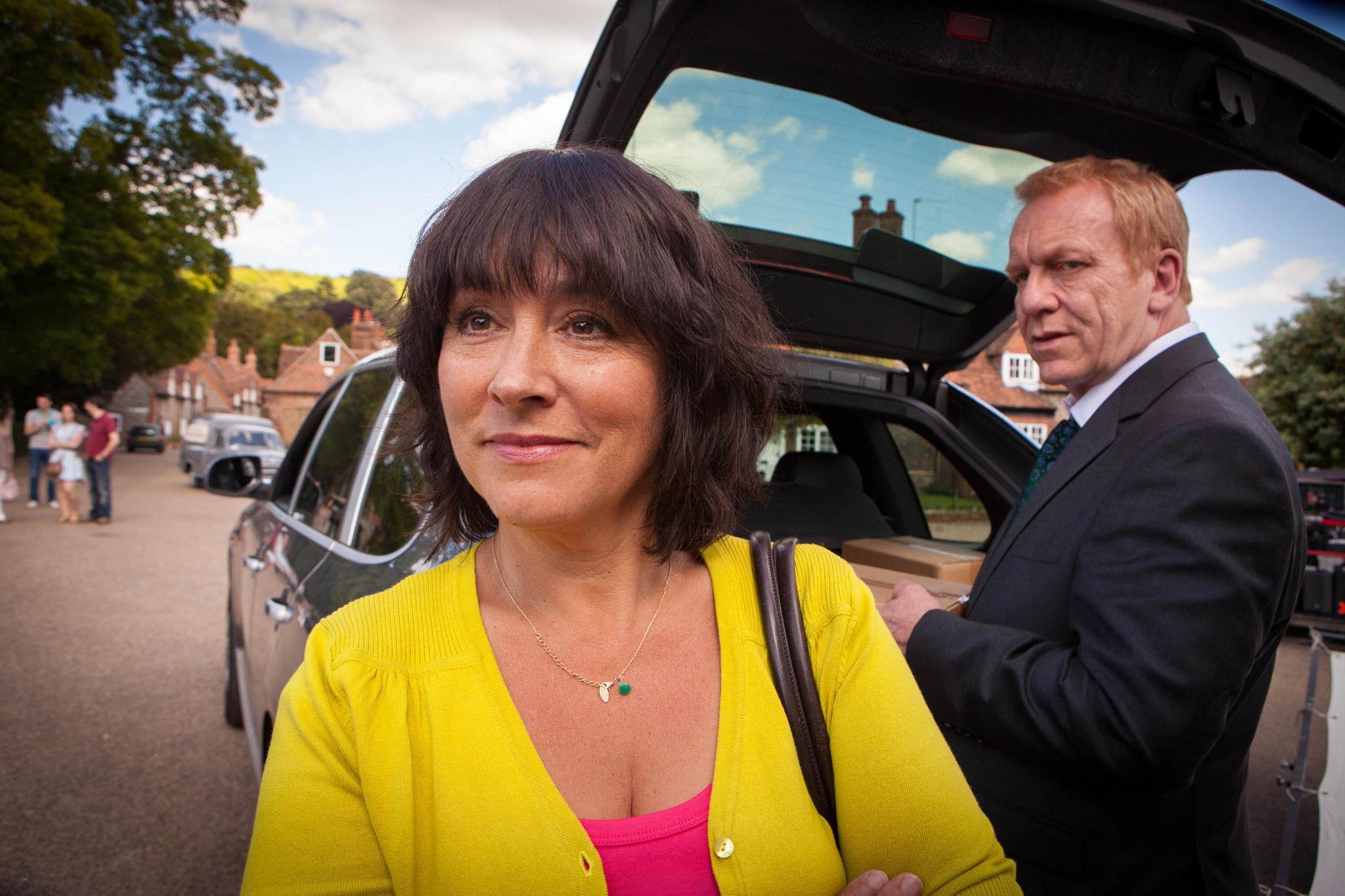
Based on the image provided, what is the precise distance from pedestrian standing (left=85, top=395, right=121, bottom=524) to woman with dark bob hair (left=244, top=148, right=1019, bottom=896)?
14830 mm

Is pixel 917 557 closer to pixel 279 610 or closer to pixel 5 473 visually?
pixel 279 610

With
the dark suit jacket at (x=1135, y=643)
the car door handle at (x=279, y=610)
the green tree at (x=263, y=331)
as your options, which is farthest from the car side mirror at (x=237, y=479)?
the green tree at (x=263, y=331)

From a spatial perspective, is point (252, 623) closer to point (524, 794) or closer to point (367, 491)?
point (367, 491)

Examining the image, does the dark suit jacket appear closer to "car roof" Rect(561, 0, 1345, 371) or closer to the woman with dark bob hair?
the woman with dark bob hair

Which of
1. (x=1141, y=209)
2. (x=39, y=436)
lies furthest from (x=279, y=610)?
(x=39, y=436)

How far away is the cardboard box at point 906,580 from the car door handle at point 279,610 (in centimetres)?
181

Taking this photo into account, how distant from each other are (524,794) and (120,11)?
27.8m

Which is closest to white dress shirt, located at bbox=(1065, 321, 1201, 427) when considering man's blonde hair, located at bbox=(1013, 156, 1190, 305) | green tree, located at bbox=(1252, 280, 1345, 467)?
man's blonde hair, located at bbox=(1013, 156, 1190, 305)

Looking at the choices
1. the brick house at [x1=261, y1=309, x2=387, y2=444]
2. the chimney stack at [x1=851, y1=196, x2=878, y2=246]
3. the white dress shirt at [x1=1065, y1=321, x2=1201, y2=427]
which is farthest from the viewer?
the brick house at [x1=261, y1=309, x2=387, y2=444]

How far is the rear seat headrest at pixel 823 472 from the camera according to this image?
376 centimetres

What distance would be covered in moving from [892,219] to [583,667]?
1913 millimetres

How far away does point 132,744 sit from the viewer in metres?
4.70

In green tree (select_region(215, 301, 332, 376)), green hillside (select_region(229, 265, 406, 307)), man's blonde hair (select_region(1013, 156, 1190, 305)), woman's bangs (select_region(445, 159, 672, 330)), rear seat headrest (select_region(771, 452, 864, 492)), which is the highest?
green hillside (select_region(229, 265, 406, 307))

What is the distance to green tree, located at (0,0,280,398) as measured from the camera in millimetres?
17938
